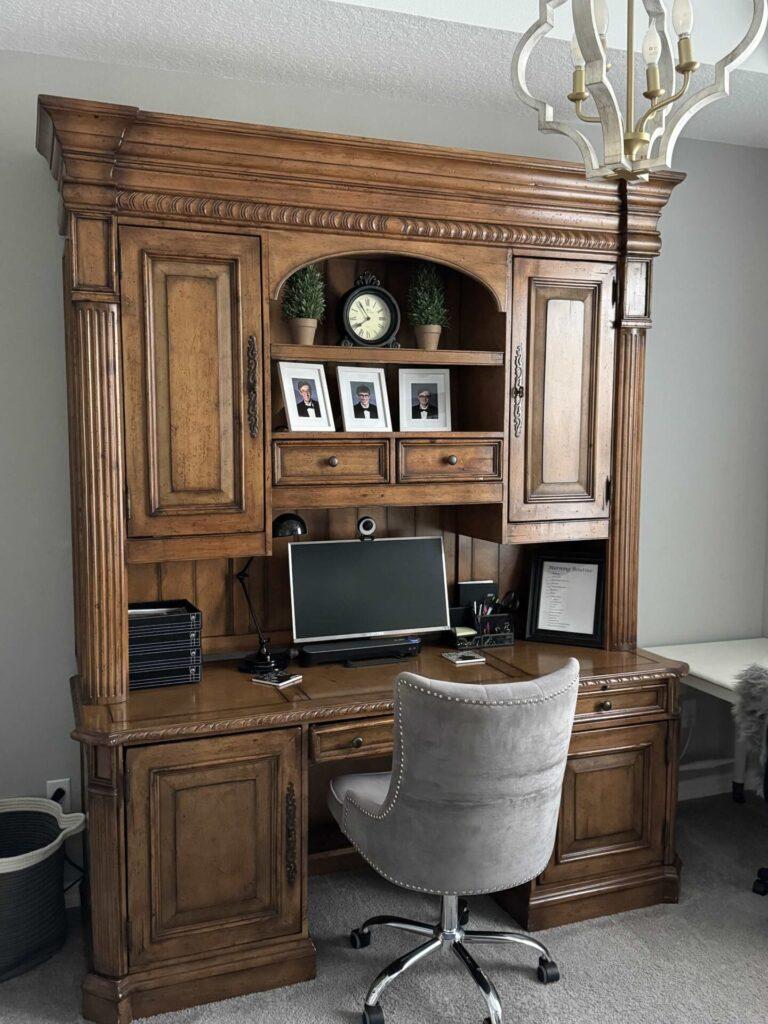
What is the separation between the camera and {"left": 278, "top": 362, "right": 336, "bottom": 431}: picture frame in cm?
274

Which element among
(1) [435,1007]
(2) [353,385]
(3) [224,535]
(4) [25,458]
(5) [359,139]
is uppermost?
(5) [359,139]

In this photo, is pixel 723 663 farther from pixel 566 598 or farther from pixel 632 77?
pixel 632 77

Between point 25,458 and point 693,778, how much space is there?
2.91 metres

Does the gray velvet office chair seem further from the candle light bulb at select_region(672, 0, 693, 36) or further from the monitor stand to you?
the candle light bulb at select_region(672, 0, 693, 36)

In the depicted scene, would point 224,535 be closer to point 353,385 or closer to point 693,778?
point 353,385

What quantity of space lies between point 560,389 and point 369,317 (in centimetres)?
67

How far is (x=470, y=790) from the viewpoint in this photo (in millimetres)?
2146

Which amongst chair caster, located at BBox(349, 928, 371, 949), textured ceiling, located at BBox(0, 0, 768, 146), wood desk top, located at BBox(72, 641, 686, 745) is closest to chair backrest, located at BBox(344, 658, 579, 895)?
wood desk top, located at BBox(72, 641, 686, 745)

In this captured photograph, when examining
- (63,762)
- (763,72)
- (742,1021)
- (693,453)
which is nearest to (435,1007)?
(742,1021)

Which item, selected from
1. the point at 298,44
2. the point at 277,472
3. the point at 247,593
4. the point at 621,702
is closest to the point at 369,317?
the point at 277,472

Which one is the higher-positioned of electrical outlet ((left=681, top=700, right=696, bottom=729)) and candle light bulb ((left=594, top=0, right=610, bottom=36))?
candle light bulb ((left=594, top=0, right=610, bottom=36))

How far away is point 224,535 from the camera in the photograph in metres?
2.58

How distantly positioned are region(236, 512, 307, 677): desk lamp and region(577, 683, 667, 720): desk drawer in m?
0.95

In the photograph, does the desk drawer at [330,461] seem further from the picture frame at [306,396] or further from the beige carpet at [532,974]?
the beige carpet at [532,974]
